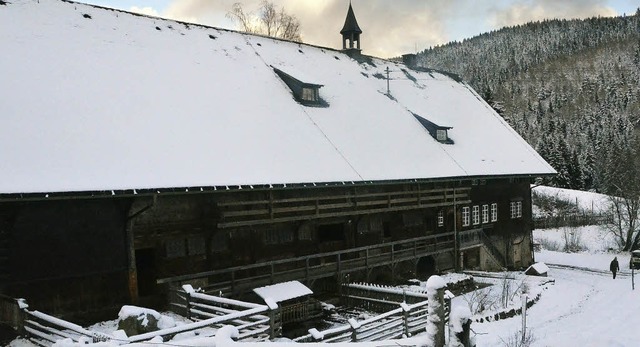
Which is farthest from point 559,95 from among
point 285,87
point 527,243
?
point 285,87

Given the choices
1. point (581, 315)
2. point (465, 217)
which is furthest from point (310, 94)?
point (581, 315)

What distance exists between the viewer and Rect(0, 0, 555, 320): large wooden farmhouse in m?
15.6

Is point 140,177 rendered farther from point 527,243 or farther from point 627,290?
point 527,243

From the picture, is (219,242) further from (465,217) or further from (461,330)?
(465,217)

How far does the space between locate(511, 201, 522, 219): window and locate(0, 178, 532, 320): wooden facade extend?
193 inches

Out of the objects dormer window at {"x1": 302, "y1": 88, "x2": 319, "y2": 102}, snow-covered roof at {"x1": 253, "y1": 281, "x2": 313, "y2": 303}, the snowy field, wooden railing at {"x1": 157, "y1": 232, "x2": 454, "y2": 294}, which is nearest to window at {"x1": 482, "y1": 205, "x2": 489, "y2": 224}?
Answer: wooden railing at {"x1": 157, "y1": 232, "x2": 454, "y2": 294}

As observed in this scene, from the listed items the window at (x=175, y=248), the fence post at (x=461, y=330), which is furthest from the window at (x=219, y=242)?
the fence post at (x=461, y=330)

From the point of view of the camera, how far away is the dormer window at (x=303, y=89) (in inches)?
991

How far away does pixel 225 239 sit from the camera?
1956 centimetres

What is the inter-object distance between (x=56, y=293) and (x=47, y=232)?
5.57 ft

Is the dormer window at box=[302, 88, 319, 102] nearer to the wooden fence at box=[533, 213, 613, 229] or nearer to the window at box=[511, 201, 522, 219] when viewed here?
the window at box=[511, 201, 522, 219]

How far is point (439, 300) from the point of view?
946cm

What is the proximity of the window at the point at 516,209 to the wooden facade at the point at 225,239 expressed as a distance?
4905 millimetres

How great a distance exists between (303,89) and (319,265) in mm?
8229
